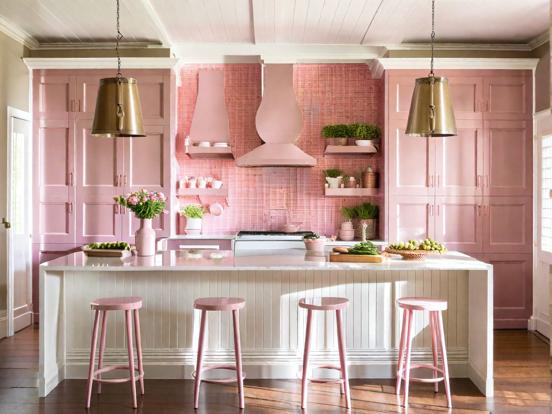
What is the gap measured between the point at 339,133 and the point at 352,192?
63 cm

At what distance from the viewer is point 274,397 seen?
12.9 feet

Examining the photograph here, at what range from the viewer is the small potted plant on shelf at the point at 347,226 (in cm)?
643

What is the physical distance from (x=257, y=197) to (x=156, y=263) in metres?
2.81

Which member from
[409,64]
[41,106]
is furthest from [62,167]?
[409,64]

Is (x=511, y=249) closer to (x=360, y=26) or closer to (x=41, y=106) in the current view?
(x=360, y=26)

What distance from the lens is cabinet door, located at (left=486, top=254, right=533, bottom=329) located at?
611cm

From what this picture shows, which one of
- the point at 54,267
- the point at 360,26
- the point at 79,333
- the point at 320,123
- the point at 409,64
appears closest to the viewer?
the point at 54,267

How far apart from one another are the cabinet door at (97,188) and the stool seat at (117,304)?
2270 mm

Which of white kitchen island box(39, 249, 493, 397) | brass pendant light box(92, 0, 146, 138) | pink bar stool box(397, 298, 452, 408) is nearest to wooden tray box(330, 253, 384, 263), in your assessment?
white kitchen island box(39, 249, 493, 397)

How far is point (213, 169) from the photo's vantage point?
670 cm

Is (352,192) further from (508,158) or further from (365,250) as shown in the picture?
(365,250)

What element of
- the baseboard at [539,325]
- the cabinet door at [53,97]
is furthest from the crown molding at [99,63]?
the baseboard at [539,325]

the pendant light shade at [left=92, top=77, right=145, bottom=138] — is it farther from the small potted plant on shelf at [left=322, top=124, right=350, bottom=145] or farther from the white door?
the small potted plant on shelf at [left=322, top=124, right=350, bottom=145]

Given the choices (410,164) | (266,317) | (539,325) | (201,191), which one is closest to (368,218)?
(410,164)
